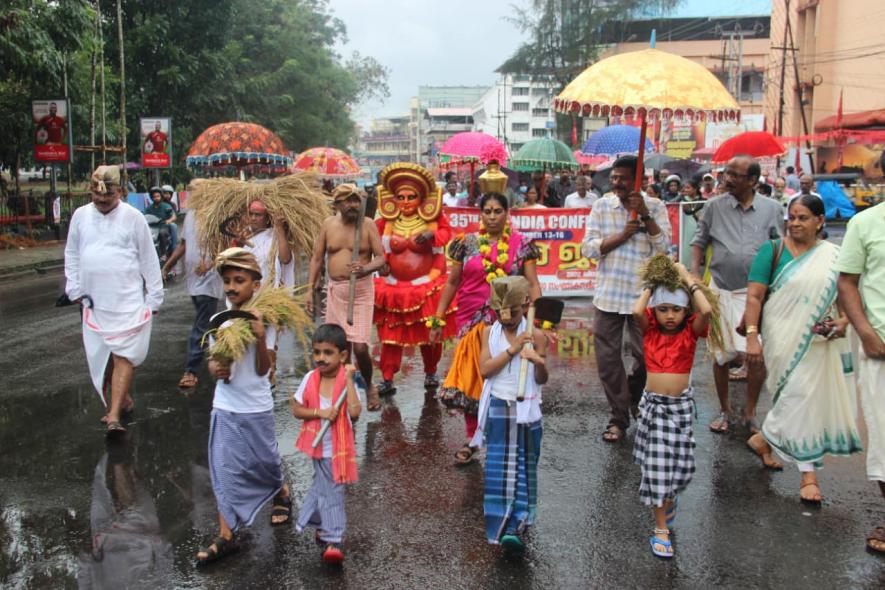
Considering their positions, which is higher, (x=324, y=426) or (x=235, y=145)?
(x=235, y=145)

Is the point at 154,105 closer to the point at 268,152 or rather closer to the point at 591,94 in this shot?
the point at 268,152

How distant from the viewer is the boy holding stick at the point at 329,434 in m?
3.98

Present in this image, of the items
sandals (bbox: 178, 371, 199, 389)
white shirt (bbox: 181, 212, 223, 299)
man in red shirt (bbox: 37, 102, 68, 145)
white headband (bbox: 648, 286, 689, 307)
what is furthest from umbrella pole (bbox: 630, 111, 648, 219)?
man in red shirt (bbox: 37, 102, 68, 145)

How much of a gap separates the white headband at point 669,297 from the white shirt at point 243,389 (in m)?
2.12

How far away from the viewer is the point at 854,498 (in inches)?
193

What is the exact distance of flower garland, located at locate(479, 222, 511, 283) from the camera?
5457 mm

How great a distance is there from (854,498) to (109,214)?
533cm

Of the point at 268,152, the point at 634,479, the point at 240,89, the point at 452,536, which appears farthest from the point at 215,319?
the point at 240,89

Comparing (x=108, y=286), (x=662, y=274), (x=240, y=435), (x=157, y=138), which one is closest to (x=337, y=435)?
(x=240, y=435)

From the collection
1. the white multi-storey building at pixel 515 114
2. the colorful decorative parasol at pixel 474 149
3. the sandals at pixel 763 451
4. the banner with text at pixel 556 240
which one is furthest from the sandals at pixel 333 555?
the white multi-storey building at pixel 515 114

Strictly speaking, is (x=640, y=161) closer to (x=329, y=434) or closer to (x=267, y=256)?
(x=329, y=434)

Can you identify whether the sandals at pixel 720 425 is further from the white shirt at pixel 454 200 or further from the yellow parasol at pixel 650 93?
the white shirt at pixel 454 200

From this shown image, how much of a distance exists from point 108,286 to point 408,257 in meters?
2.39

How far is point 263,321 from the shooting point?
14.1 feet
